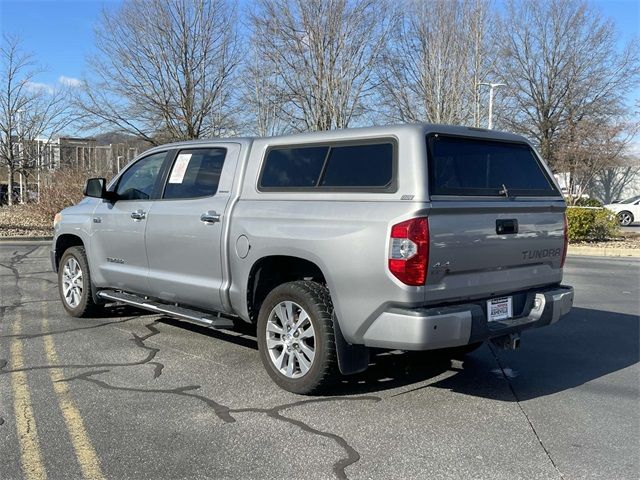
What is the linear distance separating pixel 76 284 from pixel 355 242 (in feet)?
13.9

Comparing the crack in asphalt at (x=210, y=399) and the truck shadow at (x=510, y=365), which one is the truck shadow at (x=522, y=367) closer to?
the truck shadow at (x=510, y=365)

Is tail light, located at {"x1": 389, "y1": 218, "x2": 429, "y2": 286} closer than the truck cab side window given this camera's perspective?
Yes

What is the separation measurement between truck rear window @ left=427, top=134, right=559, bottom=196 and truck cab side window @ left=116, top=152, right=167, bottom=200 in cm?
298

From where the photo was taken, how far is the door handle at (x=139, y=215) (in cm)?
583

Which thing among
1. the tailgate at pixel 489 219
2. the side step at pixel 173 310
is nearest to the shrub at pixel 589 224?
the tailgate at pixel 489 219

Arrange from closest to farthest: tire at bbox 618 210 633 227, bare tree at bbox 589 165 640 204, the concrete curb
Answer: the concrete curb
tire at bbox 618 210 633 227
bare tree at bbox 589 165 640 204

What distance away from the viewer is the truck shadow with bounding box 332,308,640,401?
4.76 meters

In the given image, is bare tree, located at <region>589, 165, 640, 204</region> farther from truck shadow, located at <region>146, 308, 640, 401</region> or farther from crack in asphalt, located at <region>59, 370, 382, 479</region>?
crack in asphalt, located at <region>59, 370, 382, 479</region>

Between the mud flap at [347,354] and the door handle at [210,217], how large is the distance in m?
1.41

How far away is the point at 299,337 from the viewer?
14.8 ft

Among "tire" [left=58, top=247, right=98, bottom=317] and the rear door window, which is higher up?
the rear door window

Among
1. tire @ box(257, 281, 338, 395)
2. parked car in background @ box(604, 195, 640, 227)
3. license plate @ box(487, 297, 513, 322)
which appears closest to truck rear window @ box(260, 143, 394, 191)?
tire @ box(257, 281, 338, 395)

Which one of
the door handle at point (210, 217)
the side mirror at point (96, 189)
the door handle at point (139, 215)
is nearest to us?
the door handle at point (210, 217)

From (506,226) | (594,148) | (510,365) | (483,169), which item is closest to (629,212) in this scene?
(594,148)
